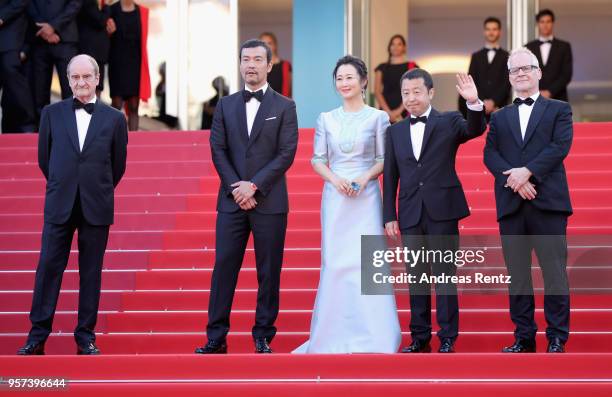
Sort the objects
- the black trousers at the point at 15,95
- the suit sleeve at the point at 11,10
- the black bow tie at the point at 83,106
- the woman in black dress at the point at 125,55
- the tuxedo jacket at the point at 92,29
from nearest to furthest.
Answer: the black bow tie at the point at 83,106
the suit sleeve at the point at 11,10
the black trousers at the point at 15,95
the tuxedo jacket at the point at 92,29
the woman in black dress at the point at 125,55

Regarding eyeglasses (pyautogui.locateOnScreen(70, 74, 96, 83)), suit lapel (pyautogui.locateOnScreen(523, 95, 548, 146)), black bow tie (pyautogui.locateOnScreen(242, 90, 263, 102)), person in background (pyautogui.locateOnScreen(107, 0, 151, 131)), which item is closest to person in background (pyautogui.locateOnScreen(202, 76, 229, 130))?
person in background (pyautogui.locateOnScreen(107, 0, 151, 131))

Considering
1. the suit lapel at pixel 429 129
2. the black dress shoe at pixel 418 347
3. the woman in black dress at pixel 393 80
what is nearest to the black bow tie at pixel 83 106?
the suit lapel at pixel 429 129

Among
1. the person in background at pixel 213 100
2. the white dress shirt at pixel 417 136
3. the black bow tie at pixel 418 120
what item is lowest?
the white dress shirt at pixel 417 136

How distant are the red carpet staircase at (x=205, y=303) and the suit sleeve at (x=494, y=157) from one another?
1.14 metres

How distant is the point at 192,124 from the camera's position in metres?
14.1

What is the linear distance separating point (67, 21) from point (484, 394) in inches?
264

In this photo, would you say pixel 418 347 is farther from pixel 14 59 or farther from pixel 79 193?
pixel 14 59

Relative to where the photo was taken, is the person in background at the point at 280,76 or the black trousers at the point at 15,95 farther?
the person in background at the point at 280,76

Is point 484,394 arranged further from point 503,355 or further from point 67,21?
point 67,21

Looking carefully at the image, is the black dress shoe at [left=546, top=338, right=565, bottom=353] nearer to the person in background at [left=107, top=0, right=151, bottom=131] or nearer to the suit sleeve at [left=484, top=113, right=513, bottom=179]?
the suit sleeve at [left=484, top=113, right=513, bottom=179]

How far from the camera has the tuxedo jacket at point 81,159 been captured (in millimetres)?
6715

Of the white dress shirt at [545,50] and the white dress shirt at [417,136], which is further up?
the white dress shirt at [545,50]

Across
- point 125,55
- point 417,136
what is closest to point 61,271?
point 417,136

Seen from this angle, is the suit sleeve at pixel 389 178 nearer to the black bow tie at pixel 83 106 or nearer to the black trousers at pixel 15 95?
the black bow tie at pixel 83 106
